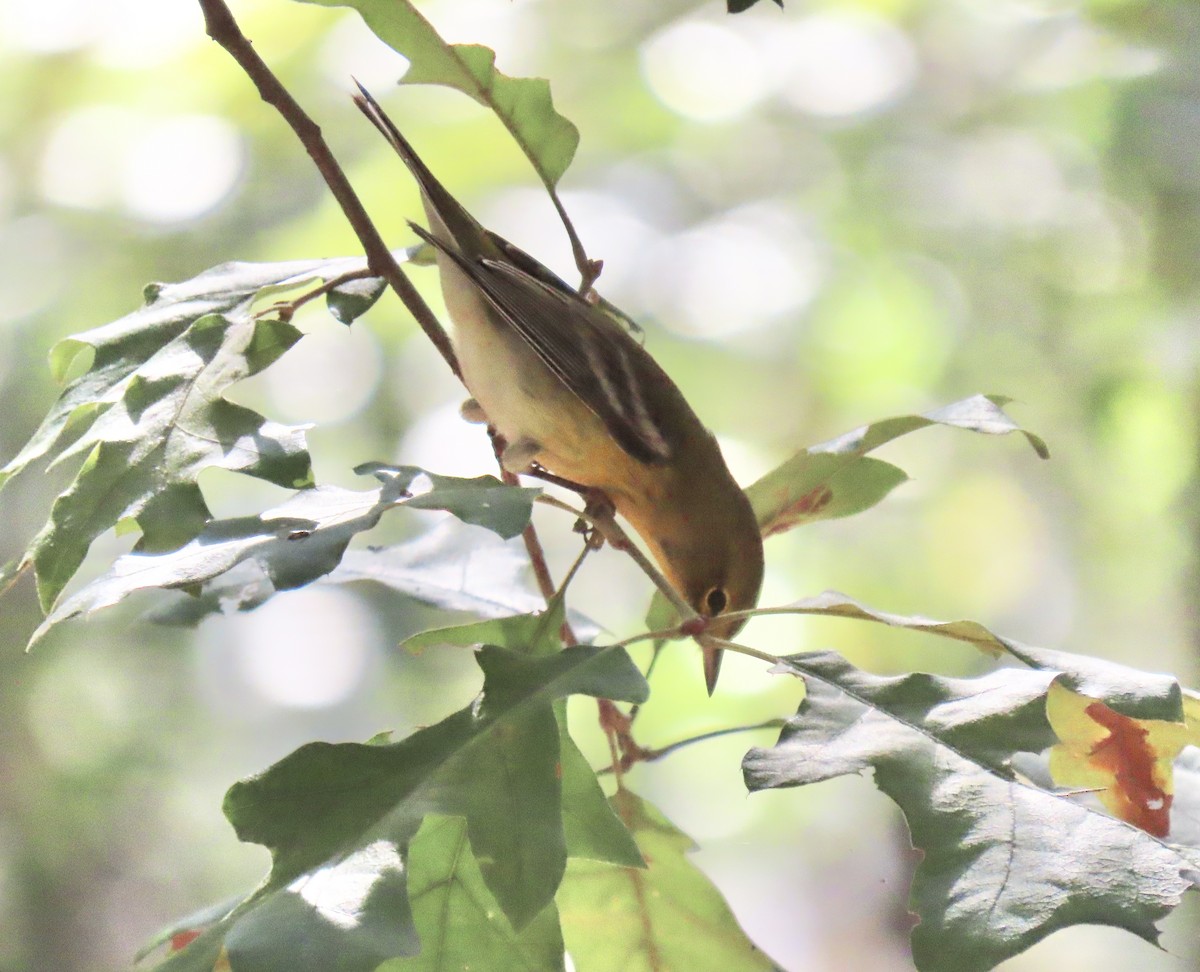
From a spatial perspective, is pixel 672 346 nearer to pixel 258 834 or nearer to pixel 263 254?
pixel 263 254

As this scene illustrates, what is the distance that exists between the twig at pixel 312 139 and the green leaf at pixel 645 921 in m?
0.70

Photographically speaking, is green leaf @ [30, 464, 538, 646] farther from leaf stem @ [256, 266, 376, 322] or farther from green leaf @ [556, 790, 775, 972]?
green leaf @ [556, 790, 775, 972]

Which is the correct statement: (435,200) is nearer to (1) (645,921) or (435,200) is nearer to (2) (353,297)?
(2) (353,297)

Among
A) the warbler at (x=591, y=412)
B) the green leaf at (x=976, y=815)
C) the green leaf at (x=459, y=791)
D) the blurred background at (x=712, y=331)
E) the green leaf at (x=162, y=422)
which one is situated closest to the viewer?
the green leaf at (x=976, y=815)

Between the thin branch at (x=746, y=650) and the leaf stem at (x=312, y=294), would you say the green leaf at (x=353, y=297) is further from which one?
the thin branch at (x=746, y=650)

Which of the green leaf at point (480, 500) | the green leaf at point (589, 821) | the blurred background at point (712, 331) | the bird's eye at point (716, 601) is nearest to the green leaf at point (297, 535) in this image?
the green leaf at point (480, 500)

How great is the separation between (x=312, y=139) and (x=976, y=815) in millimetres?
979

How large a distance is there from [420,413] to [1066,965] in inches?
148

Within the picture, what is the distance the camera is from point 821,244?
4.78 meters

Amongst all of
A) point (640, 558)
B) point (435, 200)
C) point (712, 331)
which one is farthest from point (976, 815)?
point (712, 331)

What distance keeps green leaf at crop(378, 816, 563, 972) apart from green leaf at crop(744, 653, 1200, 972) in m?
0.33

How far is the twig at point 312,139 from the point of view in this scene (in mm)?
1328

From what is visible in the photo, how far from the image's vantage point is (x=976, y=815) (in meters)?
0.94

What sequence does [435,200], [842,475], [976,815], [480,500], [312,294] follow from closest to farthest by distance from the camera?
[976,815] → [480,500] → [312,294] → [842,475] → [435,200]
